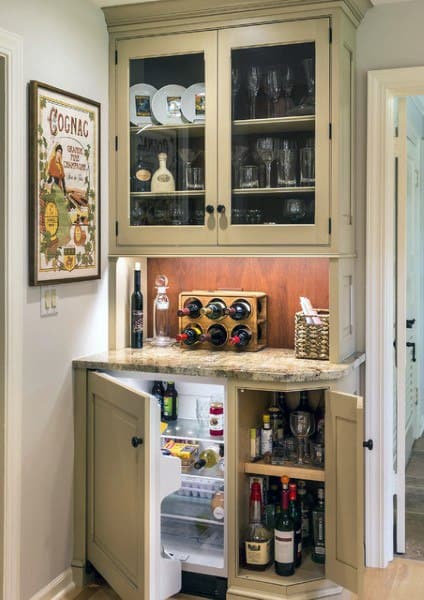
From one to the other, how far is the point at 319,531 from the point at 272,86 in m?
1.80

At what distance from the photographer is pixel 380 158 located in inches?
121

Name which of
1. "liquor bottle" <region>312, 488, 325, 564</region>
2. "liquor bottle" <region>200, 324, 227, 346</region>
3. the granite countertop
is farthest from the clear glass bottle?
"liquor bottle" <region>312, 488, 325, 564</region>

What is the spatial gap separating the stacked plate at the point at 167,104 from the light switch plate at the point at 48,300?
2.85ft

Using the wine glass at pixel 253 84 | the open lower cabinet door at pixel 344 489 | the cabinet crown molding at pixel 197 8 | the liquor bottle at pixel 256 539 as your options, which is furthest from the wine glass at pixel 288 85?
the liquor bottle at pixel 256 539

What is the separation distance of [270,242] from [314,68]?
708 millimetres

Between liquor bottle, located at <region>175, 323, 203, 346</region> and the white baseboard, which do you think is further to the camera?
liquor bottle, located at <region>175, 323, 203, 346</region>

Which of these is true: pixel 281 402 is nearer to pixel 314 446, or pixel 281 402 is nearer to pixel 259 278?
pixel 314 446

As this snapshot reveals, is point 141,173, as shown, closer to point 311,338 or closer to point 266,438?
point 311,338

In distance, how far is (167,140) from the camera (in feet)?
10.1

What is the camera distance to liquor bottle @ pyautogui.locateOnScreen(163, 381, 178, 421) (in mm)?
3164

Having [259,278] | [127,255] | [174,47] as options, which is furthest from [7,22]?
[259,278]

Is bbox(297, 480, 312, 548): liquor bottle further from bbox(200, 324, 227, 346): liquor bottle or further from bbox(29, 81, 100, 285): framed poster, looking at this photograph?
bbox(29, 81, 100, 285): framed poster

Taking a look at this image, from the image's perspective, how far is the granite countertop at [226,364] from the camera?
269cm

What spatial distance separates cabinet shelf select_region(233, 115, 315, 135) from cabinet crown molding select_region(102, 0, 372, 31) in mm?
428
